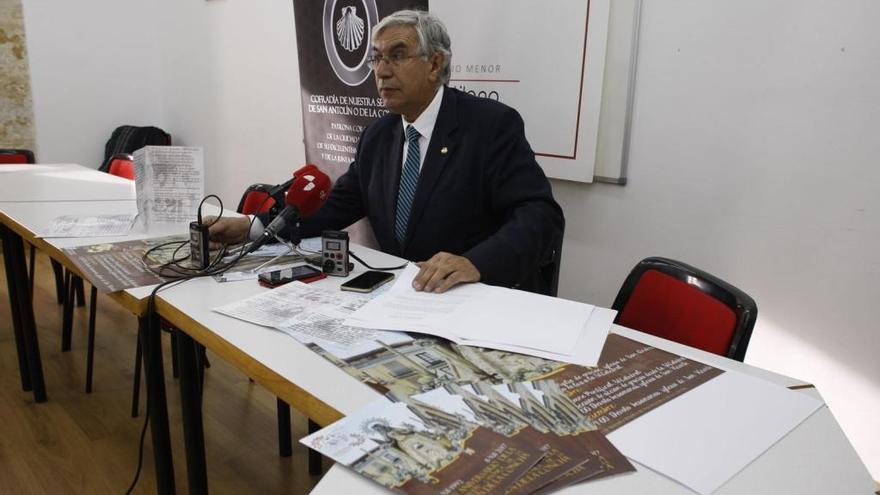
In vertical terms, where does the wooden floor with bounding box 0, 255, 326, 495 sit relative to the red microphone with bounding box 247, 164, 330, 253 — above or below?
below

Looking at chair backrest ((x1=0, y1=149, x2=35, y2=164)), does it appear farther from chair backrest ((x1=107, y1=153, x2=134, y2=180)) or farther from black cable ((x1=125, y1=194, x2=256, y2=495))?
black cable ((x1=125, y1=194, x2=256, y2=495))

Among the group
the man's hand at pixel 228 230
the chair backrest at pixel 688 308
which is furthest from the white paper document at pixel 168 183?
the chair backrest at pixel 688 308

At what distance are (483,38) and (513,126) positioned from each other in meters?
0.91

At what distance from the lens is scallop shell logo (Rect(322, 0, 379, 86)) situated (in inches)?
117

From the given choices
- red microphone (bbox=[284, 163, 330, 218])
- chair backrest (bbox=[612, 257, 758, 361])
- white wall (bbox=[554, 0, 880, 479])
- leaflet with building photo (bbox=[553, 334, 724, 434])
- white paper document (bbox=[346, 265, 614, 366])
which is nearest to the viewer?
leaflet with building photo (bbox=[553, 334, 724, 434])

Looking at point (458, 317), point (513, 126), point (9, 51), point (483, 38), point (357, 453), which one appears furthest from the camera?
point (9, 51)

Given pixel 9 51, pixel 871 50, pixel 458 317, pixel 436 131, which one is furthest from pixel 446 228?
pixel 9 51

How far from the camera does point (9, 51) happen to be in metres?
4.36

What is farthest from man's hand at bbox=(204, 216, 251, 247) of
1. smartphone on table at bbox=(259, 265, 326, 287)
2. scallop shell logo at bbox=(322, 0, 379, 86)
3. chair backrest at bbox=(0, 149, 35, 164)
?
chair backrest at bbox=(0, 149, 35, 164)

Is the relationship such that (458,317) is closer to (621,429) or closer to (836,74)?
(621,429)

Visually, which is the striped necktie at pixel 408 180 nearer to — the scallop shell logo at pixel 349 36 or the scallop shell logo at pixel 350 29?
the scallop shell logo at pixel 349 36

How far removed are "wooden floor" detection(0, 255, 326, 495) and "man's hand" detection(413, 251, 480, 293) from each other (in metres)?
0.95

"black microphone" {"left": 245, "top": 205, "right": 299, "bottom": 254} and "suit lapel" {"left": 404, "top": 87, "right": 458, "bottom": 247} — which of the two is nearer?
"black microphone" {"left": 245, "top": 205, "right": 299, "bottom": 254}

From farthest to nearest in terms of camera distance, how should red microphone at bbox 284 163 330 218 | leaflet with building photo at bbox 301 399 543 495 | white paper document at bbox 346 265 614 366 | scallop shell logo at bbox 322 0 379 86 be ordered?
scallop shell logo at bbox 322 0 379 86 → red microphone at bbox 284 163 330 218 → white paper document at bbox 346 265 614 366 → leaflet with building photo at bbox 301 399 543 495
